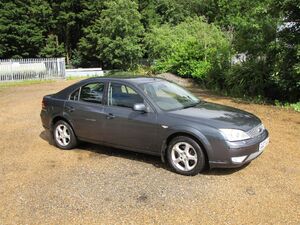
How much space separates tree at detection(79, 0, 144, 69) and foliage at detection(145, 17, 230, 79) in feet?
19.3

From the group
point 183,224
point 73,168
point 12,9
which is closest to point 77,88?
point 73,168

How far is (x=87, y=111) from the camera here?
6848 mm

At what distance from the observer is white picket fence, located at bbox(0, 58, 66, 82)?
2384cm

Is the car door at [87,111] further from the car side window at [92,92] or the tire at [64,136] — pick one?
the tire at [64,136]

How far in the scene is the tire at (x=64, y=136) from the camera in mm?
7242

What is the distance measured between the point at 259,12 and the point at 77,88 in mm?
8550

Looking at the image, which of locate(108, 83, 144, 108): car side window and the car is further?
locate(108, 83, 144, 108): car side window

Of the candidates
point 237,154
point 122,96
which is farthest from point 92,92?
point 237,154

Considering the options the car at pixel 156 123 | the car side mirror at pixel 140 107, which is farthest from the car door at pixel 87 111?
the car side mirror at pixel 140 107

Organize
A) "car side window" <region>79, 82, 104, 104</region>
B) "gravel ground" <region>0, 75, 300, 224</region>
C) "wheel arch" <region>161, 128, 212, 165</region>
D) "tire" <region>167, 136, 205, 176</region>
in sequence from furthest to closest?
"car side window" <region>79, 82, 104, 104</region> < "tire" <region>167, 136, 205, 176</region> < "wheel arch" <region>161, 128, 212, 165</region> < "gravel ground" <region>0, 75, 300, 224</region>

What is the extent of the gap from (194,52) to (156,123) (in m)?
14.1

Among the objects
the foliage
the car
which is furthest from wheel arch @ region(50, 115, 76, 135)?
the foliage

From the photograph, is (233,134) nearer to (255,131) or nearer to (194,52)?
(255,131)

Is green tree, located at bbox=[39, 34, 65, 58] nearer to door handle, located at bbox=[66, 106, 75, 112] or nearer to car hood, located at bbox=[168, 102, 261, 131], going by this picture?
door handle, located at bbox=[66, 106, 75, 112]
